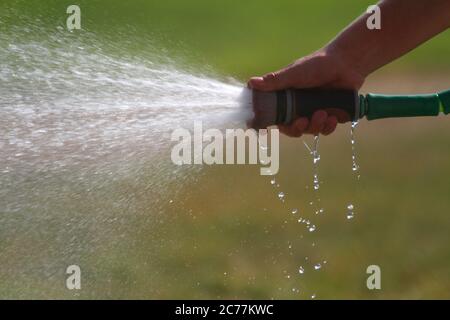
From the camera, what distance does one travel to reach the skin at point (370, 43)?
10.7 ft

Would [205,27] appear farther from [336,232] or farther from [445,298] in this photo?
[445,298]

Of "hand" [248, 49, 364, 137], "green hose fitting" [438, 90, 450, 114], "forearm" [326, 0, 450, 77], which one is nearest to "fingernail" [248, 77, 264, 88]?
"hand" [248, 49, 364, 137]

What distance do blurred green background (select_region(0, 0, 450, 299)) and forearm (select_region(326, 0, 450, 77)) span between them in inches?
38.1

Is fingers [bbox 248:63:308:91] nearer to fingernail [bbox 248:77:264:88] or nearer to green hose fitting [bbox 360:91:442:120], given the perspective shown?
fingernail [bbox 248:77:264:88]

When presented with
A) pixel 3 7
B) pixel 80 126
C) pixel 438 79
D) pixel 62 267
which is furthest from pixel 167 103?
pixel 438 79

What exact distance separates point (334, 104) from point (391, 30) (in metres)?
0.47

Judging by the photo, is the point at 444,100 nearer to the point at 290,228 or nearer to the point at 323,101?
the point at 323,101

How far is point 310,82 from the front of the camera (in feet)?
10.6

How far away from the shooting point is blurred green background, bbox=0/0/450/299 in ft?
14.4

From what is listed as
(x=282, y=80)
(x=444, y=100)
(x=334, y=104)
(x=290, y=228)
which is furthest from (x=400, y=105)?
(x=290, y=228)

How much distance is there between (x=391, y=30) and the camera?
3.39 m

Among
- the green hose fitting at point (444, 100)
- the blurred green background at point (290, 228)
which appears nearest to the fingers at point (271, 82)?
A: the green hose fitting at point (444, 100)

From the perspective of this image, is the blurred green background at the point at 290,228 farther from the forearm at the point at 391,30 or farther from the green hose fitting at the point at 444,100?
the green hose fitting at the point at 444,100

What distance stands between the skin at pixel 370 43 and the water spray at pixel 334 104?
0.08 m
